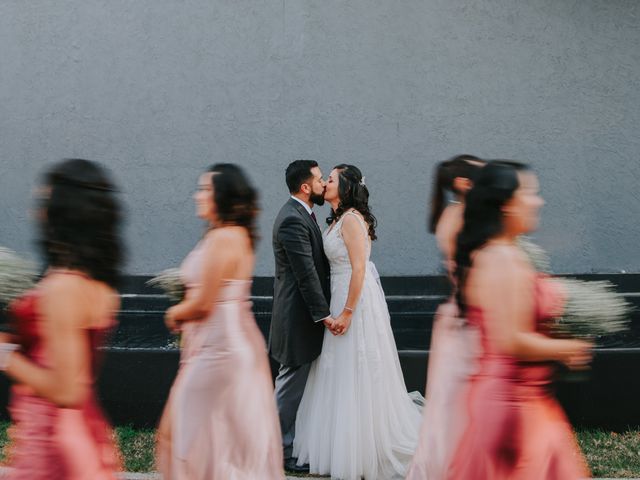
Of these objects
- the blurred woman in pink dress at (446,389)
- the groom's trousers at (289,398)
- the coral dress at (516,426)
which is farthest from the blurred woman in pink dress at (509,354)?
the groom's trousers at (289,398)

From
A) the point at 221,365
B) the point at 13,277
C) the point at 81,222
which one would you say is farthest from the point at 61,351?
the point at 221,365

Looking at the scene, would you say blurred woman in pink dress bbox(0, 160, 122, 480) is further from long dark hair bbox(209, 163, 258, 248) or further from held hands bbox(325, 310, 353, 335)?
held hands bbox(325, 310, 353, 335)

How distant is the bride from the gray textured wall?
2910 mm

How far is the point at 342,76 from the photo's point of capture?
8258 millimetres

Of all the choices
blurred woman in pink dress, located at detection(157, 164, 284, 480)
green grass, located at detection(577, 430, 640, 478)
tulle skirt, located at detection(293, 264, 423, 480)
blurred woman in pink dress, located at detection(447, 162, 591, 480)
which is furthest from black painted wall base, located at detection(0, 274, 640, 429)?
blurred woman in pink dress, located at detection(447, 162, 591, 480)

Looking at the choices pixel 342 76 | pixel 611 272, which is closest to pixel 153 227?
pixel 342 76

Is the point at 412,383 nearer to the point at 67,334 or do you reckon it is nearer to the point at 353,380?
the point at 353,380

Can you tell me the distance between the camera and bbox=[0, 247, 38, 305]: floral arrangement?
331cm

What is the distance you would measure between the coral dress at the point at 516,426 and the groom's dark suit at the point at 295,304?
2.50m

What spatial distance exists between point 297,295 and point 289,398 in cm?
66

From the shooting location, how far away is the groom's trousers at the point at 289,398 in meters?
5.46

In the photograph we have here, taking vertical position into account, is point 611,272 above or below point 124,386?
above

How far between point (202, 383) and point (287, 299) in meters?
1.62

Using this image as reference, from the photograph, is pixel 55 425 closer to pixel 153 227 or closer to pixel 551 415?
pixel 551 415
